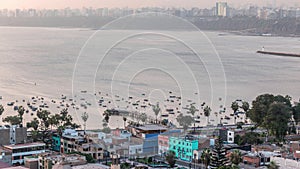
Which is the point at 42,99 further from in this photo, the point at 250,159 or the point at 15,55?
the point at 15,55

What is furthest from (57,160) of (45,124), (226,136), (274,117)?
(274,117)

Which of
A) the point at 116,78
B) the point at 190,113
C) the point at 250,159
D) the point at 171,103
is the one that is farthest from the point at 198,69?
the point at 250,159

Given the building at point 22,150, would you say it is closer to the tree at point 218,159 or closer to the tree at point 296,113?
the tree at point 218,159

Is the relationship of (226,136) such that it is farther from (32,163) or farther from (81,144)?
(32,163)

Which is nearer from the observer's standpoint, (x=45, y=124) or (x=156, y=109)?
(x=45, y=124)

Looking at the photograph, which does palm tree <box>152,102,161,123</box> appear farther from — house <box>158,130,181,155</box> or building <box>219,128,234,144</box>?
house <box>158,130,181,155</box>
